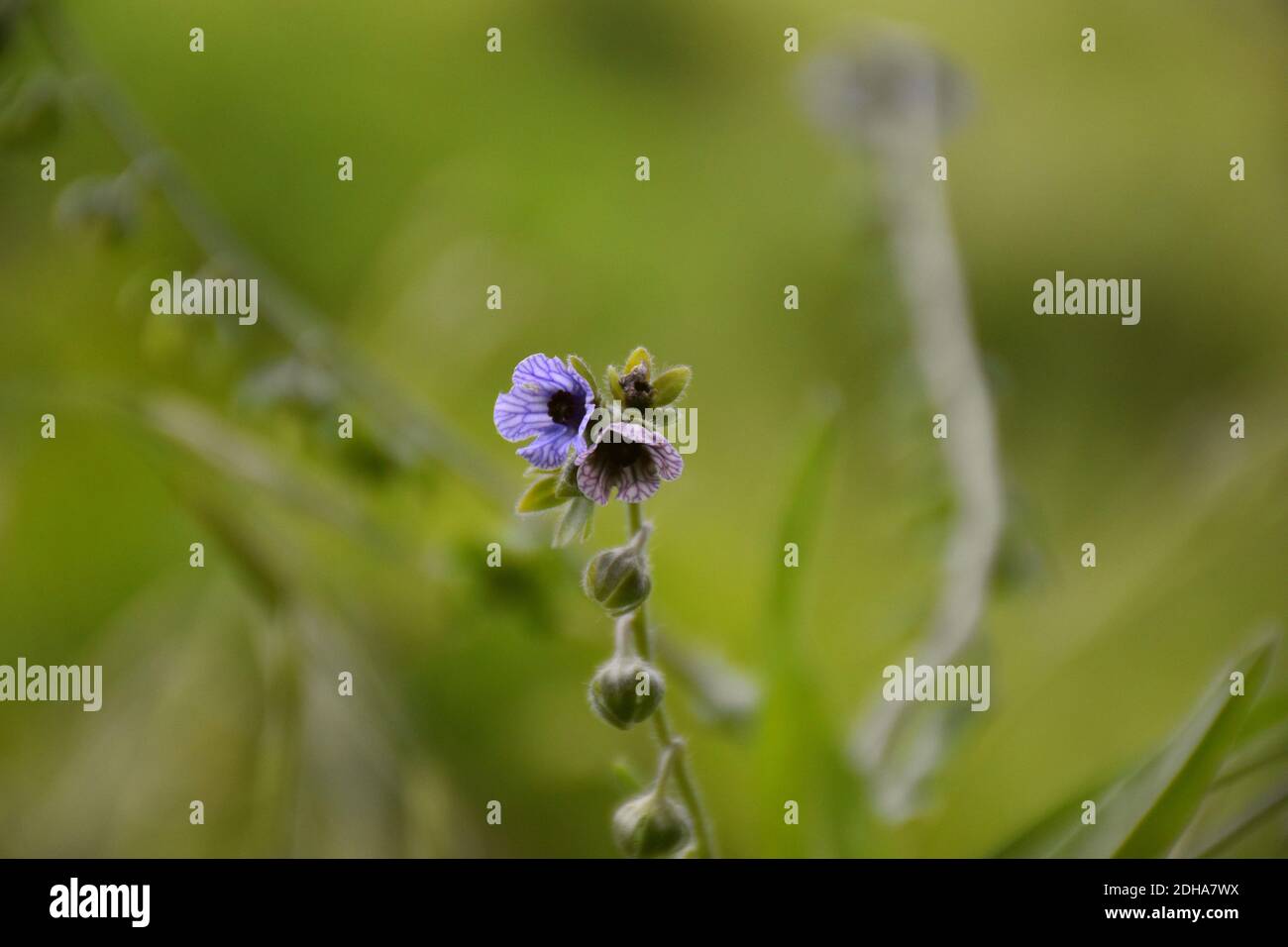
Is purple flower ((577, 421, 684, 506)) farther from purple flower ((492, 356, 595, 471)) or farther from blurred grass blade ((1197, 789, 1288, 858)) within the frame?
blurred grass blade ((1197, 789, 1288, 858))

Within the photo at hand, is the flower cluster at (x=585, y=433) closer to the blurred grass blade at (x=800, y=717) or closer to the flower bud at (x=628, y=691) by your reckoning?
the flower bud at (x=628, y=691)

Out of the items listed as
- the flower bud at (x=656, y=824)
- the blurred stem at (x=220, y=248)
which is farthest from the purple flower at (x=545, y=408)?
the blurred stem at (x=220, y=248)

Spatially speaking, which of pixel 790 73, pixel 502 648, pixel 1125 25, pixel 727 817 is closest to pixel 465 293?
pixel 502 648

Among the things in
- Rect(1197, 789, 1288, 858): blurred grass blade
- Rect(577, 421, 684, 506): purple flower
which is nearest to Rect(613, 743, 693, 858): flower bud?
Rect(577, 421, 684, 506): purple flower

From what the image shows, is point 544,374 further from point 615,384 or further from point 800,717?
point 800,717

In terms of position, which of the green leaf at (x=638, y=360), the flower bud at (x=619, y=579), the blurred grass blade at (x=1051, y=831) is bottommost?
the blurred grass blade at (x=1051, y=831)

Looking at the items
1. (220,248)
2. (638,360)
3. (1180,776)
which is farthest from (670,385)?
(220,248)
